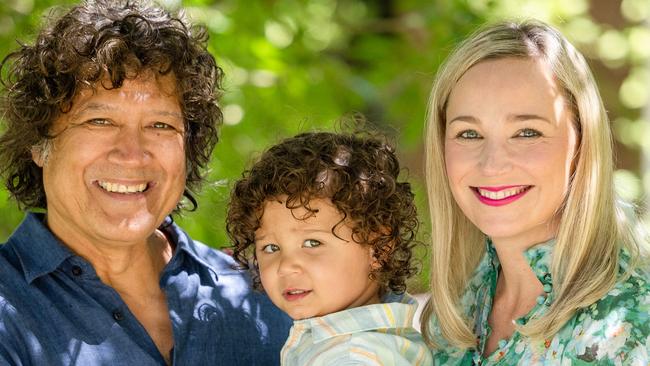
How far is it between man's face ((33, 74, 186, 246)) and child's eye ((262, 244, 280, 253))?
38 centimetres

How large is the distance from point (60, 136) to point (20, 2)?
5.48 feet

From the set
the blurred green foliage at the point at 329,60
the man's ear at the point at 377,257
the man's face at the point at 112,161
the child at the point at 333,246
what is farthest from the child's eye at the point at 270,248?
the blurred green foliage at the point at 329,60

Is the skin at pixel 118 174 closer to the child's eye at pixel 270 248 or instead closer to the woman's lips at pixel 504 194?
the child's eye at pixel 270 248

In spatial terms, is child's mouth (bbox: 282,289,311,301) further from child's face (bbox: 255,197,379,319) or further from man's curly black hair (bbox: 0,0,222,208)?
man's curly black hair (bbox: 0,0,222,208)

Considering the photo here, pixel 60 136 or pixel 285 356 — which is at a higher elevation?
pixel 60 136

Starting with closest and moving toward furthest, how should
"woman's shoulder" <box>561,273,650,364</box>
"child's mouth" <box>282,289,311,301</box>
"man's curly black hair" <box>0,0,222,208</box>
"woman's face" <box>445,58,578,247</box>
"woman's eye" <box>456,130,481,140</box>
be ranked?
1. "woman's shoulder" <box>561,273,650,364</box>
2. "woman's face" <box>445,58,578,247</box>
3. "woman's eye" <box>456,130,481,140</box>
4. "child's mouth" <box>282,289,311,301</box>
5. "man's curly black hair" <box>0,0,222,208</box>

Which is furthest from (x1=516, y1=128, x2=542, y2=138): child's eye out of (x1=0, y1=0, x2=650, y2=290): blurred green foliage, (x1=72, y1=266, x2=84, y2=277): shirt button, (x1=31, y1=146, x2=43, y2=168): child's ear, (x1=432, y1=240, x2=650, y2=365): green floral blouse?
(x1=31, y1=146, x2=43, y2=168): child's ear

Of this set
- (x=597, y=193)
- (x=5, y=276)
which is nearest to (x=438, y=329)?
(x=597, y=193)

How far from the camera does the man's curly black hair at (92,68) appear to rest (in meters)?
2.95

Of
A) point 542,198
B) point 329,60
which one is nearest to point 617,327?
point 542,198

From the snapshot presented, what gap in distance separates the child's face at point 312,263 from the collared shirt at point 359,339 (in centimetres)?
6

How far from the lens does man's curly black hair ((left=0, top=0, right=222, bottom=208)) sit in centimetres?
295

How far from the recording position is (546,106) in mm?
2641

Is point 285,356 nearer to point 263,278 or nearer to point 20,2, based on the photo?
point 263,278
